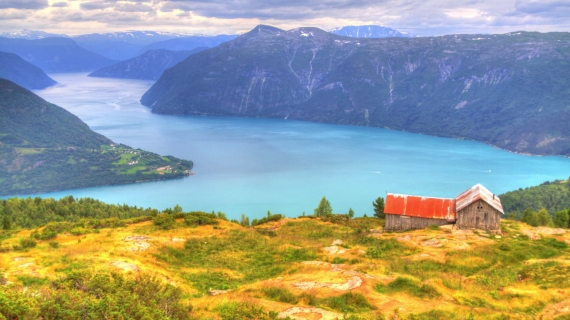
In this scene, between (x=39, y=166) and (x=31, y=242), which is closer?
(x=31, y=242)

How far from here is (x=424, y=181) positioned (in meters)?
126

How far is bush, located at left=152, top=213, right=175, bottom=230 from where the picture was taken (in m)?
41.8

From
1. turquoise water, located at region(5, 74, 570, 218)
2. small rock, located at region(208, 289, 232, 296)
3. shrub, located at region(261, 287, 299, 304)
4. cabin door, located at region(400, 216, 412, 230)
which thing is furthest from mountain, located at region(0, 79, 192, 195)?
shrub, located at region(261, 287, 299, 304)

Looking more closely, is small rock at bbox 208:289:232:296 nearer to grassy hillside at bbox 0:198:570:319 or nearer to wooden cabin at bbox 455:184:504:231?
grassy hillside at bbox 0:198:570:319

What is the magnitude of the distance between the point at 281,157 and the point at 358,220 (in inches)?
4315

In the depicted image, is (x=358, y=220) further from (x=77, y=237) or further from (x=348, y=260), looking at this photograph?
(x=77, y=237)

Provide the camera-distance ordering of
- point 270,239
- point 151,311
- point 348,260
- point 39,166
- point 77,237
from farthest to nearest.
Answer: point 39,166, point 270,239, point 77,237, point 348,260, point 151,311

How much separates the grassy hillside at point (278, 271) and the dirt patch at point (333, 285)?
4.3 inches

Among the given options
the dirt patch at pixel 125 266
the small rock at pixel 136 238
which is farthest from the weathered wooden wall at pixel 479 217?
the dirt patch at pixel 125 266

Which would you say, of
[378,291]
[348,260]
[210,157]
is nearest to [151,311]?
[378,291]

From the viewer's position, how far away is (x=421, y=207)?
4419 centimetres

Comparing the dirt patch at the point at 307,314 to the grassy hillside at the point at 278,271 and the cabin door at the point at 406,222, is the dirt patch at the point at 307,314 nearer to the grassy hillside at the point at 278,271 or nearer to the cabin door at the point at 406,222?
the grassy hillside at the point at 278,271

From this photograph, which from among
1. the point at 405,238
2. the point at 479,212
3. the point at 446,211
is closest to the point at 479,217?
the point at 479,212

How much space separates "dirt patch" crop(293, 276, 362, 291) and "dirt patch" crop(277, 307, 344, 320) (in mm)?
3298
